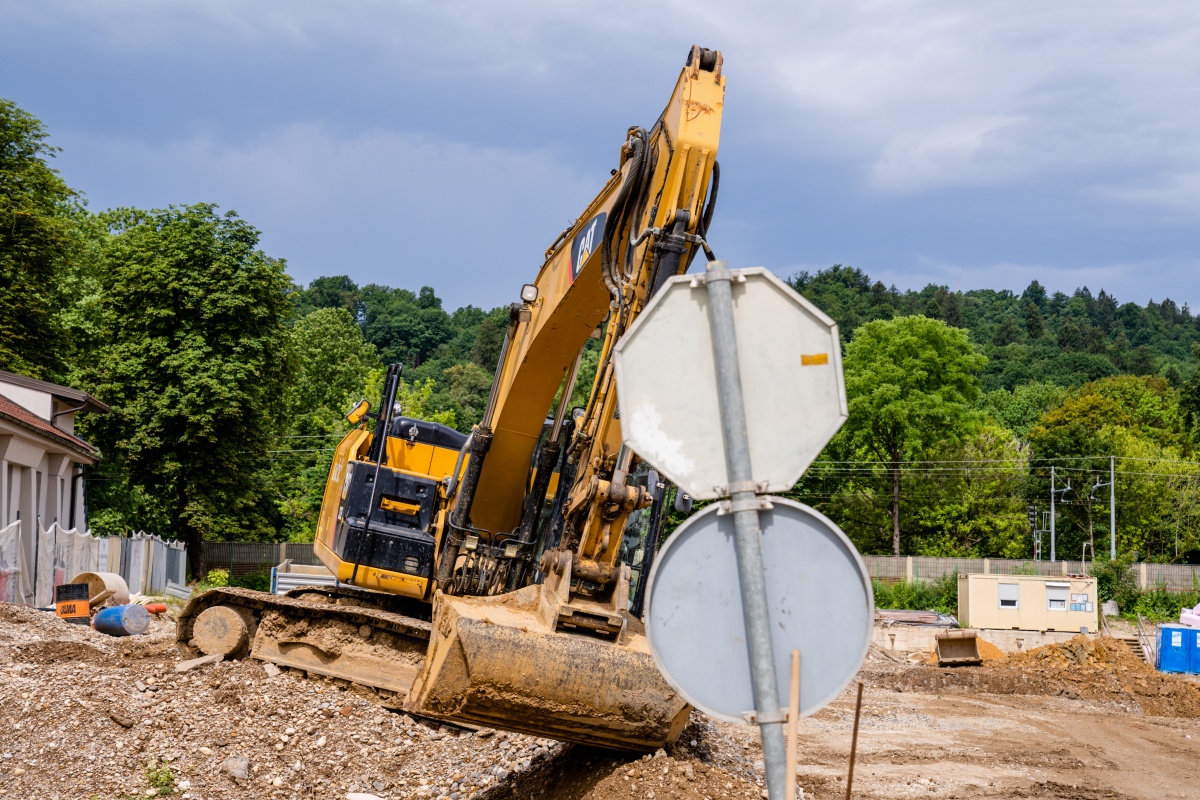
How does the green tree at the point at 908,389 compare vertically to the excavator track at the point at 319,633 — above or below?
above

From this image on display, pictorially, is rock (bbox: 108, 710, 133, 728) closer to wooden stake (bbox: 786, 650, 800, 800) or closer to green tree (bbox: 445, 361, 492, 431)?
wooden stake (bbox: 786, 650, 800, 800)

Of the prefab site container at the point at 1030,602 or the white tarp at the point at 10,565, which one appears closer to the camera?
the white tarp at the point at 10,565

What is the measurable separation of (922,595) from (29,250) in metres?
31.3

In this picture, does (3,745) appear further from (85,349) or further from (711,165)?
(85,349)

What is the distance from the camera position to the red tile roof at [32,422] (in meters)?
24.8

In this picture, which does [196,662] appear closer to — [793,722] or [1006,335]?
[793,722]

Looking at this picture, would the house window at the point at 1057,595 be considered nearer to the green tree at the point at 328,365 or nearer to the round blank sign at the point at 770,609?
the green tree at the point at 328,365

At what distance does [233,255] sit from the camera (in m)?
38.0

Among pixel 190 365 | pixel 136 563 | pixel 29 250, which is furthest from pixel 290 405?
pixel 136 563

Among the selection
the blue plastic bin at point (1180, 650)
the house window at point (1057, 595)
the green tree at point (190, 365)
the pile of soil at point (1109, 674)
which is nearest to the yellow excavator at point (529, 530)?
the pile of soil at point (1109, 674)

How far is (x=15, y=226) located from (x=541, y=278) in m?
28.9

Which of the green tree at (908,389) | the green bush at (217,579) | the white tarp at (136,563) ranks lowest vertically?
the green bush at (217,579)

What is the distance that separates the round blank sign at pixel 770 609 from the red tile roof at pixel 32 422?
23386 mm

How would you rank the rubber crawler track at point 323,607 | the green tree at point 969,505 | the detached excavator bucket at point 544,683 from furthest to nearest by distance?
the green tree at point 969,505 → the rubber crawler track at point 323,607 → the detached excavator bucket at point 544,683
